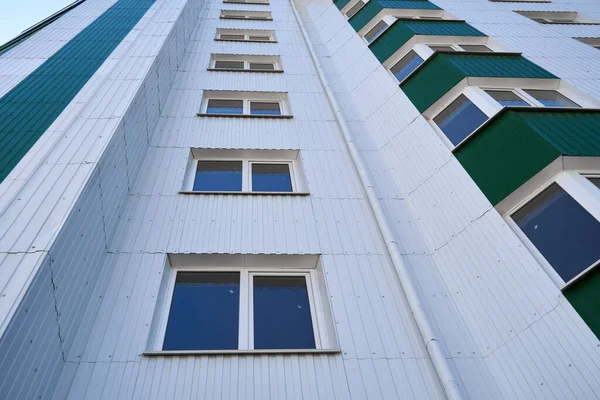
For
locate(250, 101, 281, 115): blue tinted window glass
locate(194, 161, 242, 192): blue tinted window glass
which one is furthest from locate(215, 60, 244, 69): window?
locate(194, 161, 242, 192): blue tinted window glass

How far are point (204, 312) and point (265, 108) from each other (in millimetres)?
7335

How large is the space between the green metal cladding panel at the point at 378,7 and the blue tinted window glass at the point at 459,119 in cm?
776

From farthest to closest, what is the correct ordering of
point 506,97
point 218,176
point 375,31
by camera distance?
point 375,31, point 506,97, point 218,176

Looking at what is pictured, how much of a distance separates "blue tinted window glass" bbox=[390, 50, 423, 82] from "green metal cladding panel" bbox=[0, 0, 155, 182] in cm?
786

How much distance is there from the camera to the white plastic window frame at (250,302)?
18.1ft

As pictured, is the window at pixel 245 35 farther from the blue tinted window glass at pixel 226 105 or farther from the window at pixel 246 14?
the blue tinted window glass at pixel 226 105

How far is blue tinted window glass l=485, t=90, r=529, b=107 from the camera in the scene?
29.2 feet

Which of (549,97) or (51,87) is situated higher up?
(51,87)

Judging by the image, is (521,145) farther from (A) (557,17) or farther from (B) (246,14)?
(B) (246,14)

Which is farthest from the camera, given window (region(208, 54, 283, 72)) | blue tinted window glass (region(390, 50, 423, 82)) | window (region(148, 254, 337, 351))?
window (region(208, 54, 283, 72))

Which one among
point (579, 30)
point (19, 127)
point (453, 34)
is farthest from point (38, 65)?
point (579, 30)

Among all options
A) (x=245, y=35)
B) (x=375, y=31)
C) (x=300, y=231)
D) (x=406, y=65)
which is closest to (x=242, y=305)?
(x=300, y=231)

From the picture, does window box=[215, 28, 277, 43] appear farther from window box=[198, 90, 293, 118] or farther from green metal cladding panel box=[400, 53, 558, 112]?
green metal cladding panel box=[400, 53, 558, 112]

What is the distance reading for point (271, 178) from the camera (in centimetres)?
894
